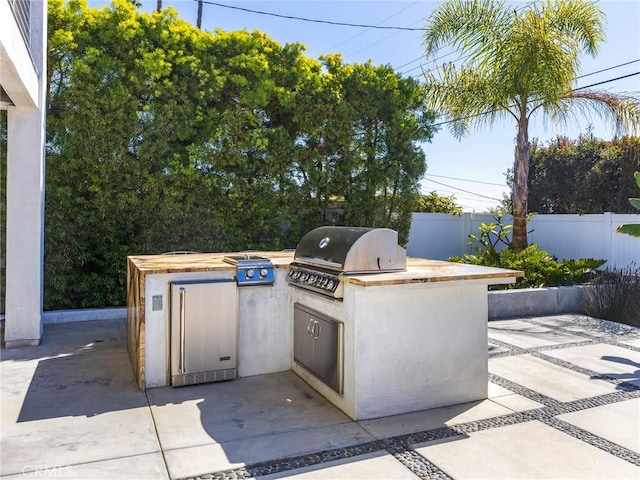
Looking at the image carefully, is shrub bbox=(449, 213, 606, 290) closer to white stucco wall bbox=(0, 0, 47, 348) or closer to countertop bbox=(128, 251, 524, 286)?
countertop bbox=(128, 251, 524, 286)

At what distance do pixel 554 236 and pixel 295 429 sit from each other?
1073 cm

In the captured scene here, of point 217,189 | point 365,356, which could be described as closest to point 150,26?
point 217,189

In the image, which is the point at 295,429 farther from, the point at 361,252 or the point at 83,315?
the point at 83,315

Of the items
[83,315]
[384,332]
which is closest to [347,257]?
[384,332]

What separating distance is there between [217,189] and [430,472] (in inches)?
241

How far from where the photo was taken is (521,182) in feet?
31.8

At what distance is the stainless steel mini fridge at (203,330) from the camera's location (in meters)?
4.32

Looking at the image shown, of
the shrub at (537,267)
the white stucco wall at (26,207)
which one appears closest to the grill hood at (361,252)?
the white stucco wall at (26,207)

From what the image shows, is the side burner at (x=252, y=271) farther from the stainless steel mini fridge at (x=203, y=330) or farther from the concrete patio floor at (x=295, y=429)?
the concrete patio floor at (x=295, y=429)

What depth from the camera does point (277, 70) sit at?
8.45 m

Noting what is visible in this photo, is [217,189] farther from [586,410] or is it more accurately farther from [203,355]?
[586,410]

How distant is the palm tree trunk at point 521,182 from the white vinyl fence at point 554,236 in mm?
2625

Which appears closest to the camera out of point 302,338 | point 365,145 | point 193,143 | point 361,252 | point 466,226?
point 361,252

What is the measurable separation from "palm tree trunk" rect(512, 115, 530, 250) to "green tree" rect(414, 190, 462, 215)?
5.25 metres
